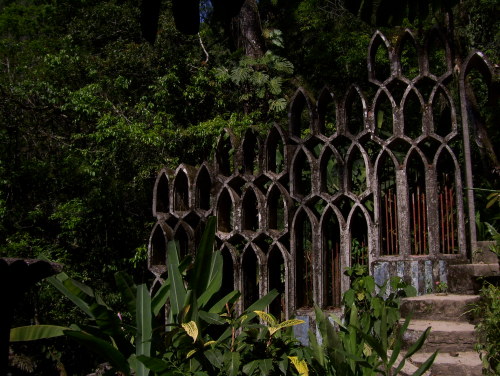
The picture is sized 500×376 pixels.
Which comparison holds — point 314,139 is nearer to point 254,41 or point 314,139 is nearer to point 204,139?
point 204,139

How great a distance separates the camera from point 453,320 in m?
3.67

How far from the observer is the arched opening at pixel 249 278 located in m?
4.49

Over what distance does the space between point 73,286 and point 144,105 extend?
6.10 m

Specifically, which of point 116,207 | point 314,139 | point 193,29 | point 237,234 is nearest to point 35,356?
point 116,207

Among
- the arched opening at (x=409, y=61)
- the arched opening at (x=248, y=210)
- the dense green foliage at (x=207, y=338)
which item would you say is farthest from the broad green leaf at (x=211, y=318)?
the arched opening at (x=409, y=61)

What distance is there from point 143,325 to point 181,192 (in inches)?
79.1

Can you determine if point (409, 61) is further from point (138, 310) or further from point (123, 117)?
point (138, 310)

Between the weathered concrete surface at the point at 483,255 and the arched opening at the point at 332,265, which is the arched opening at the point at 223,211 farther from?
the weathered concrete surface at the point at 483,255

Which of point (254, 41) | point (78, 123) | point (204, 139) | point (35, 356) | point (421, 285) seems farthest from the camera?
point (78, 123)

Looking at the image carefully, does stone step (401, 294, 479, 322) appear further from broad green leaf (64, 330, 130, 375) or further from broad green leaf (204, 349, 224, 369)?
broad green leaf (64, 330, 130, 375)

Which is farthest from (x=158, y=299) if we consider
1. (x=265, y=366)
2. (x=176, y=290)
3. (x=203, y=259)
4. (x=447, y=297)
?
(x=447, y=297)

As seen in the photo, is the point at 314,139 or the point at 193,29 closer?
the point at 193,29

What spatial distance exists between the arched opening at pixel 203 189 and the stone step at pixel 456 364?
86.5 inches

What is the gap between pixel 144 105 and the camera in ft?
30.0
